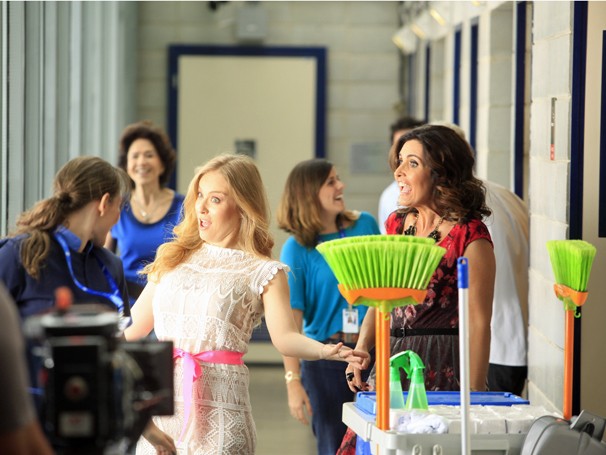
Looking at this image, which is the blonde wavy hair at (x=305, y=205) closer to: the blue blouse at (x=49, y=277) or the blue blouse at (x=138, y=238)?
the blue blouse at (x=138, y=238)

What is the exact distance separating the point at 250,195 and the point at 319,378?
4.11 feet

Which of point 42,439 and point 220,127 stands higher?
point 220,127

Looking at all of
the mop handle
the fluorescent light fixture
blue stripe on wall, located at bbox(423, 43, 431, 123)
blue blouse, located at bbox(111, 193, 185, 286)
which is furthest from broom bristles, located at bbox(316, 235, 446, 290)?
the fluorescent light fixture

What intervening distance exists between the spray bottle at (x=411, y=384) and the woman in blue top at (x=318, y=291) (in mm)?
1300

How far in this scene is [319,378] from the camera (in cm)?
419

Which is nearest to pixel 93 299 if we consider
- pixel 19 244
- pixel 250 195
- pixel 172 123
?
pixel 19 244

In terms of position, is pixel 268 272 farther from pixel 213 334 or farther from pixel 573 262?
pixel 573 262

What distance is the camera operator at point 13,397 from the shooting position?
4.83ft

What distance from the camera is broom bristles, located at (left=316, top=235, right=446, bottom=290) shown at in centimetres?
237

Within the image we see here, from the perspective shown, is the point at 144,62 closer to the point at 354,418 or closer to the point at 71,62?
the point at 71,62

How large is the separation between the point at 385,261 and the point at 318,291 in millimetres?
1922

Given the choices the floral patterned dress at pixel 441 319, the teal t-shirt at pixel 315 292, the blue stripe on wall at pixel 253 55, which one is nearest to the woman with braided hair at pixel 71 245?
the floral patterned dress at pixel 441 319

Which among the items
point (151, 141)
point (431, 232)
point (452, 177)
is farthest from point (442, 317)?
point (151, 141)

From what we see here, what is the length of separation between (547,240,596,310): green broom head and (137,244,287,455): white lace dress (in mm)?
745
